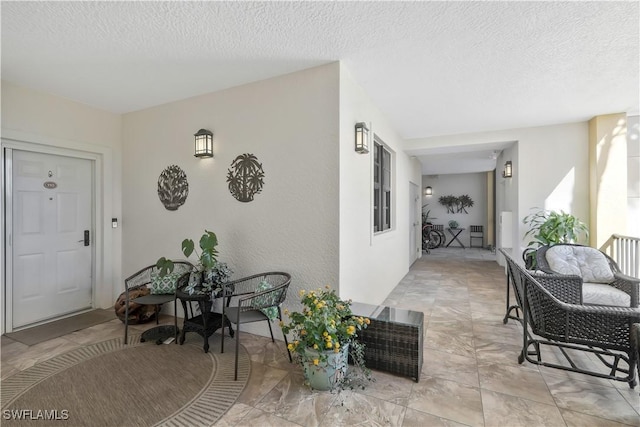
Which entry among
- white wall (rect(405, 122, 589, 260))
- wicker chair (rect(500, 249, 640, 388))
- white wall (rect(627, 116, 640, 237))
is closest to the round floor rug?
wicker chair (rect(500, 249, 640, 388))

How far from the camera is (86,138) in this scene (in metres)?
3.77

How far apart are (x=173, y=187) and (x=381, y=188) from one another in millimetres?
2764

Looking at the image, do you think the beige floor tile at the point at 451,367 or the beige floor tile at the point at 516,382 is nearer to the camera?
the beige floor tile at the point at 516,382

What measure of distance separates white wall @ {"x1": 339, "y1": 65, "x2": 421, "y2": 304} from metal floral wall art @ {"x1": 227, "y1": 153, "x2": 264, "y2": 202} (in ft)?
3.03

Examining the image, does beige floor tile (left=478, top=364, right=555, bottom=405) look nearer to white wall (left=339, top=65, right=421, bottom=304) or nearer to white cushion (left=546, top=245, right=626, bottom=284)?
white wall (left=339, top=65, right=421, bottom=304)

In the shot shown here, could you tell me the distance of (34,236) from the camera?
337 cm

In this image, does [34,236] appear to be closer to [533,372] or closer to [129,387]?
[129,387]

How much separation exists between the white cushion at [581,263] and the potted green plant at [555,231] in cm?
67

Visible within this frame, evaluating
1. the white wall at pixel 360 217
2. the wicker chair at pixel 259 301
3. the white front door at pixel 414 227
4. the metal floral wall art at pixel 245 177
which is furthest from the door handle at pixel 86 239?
the white front door at pixel 414 227

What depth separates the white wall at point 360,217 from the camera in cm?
281

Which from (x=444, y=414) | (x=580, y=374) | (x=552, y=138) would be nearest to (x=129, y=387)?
(x=444, y=414)

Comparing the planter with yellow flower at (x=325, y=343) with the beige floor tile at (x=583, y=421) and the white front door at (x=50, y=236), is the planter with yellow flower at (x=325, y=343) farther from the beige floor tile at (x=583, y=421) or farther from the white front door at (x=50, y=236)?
the white front door at (x=50, y=236)

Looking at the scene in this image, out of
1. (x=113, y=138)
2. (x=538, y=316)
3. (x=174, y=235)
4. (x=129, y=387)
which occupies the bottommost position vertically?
(x=129, y=387)

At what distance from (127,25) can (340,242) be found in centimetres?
233
